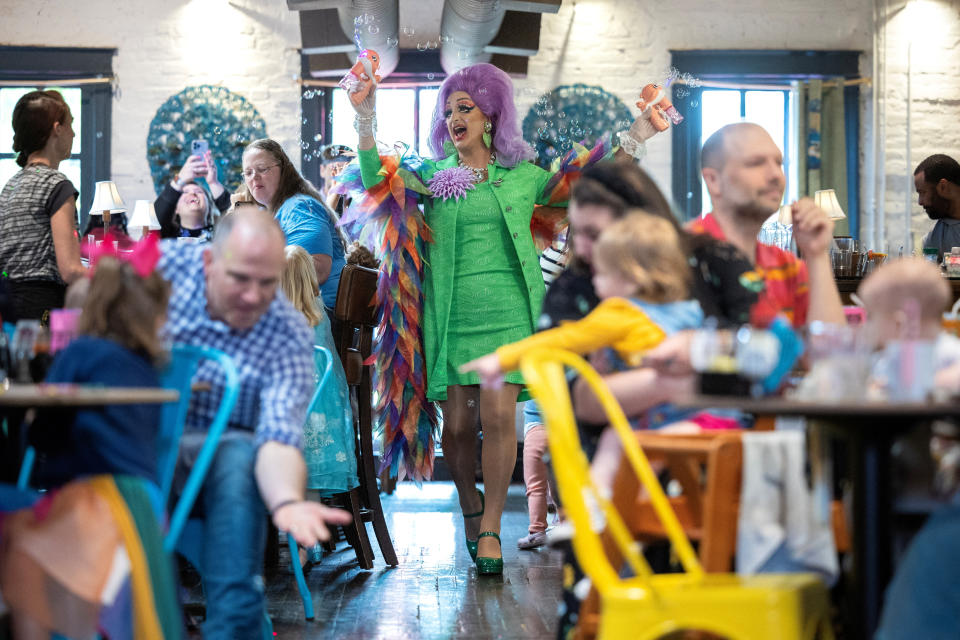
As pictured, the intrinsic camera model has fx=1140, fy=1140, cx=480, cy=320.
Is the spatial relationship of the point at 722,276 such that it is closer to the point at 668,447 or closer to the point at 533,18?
the point at 668,447

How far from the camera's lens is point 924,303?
190cm

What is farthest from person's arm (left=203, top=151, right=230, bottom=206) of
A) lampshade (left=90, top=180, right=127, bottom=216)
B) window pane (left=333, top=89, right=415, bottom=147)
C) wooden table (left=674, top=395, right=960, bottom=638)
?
wooden table (left=674, top=395, right=960, bottom=638)

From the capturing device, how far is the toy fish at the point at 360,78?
12.0ft

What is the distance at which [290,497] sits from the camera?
6.43ft

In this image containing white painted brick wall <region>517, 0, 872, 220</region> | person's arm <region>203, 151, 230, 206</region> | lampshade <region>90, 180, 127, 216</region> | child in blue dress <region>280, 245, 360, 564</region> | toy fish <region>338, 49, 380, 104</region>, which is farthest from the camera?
white painted brick wall <region>517, 0, 872, 220</region>

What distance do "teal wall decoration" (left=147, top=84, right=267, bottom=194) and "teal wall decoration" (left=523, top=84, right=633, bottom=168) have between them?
6.17ft

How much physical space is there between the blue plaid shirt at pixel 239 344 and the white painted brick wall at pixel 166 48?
220 inches

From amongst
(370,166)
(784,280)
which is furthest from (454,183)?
(784,280)

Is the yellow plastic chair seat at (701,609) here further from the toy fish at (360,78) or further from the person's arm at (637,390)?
the toy fish at (360,78)

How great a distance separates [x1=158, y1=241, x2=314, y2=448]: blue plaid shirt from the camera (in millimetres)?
2234

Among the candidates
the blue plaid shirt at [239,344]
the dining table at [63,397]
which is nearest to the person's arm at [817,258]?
the blue plaid shirt at [239,344]

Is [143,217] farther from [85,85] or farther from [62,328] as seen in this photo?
[62,328]

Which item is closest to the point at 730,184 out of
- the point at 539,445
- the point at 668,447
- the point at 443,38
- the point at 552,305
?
the point at 552,305

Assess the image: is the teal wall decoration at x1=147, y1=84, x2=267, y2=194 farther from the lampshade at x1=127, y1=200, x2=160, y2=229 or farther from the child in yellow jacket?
the child in yellow jacket
